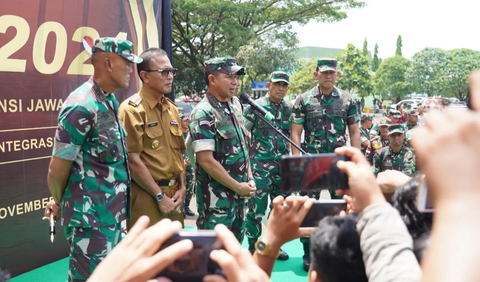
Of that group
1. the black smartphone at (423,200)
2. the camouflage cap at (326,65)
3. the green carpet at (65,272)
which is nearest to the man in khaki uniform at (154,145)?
the green carpet at (65,272)

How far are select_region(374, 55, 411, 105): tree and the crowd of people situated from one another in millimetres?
52280

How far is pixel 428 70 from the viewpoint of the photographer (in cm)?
4809

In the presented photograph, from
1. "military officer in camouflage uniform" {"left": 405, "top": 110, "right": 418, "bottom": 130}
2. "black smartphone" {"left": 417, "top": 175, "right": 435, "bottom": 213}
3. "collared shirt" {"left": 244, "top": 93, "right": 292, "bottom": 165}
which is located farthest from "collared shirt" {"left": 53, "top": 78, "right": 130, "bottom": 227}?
"military officer in camouflage uniform" {"left": 405, "top": 110, "right": 418, "bottom": 130}

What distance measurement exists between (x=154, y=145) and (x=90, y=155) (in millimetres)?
647

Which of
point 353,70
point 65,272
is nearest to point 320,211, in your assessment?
point 65,272

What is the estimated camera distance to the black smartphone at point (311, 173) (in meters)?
1.00

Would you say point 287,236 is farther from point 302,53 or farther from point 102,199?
point 302,53

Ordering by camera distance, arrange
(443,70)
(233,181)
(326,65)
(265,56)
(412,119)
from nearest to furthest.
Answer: (233,181) → (326,65) → (412,119) → (265,56) → (443,70)

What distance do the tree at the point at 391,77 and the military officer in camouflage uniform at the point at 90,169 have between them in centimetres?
5437

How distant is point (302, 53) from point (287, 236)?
69.6 m

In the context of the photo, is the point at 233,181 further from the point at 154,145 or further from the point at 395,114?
the point at 395,114

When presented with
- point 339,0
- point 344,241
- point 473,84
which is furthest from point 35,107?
point 339,0

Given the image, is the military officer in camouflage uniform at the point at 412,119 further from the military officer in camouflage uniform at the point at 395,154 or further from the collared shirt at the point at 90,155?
the collared shirt at the point at 90,155

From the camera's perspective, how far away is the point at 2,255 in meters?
3.42
